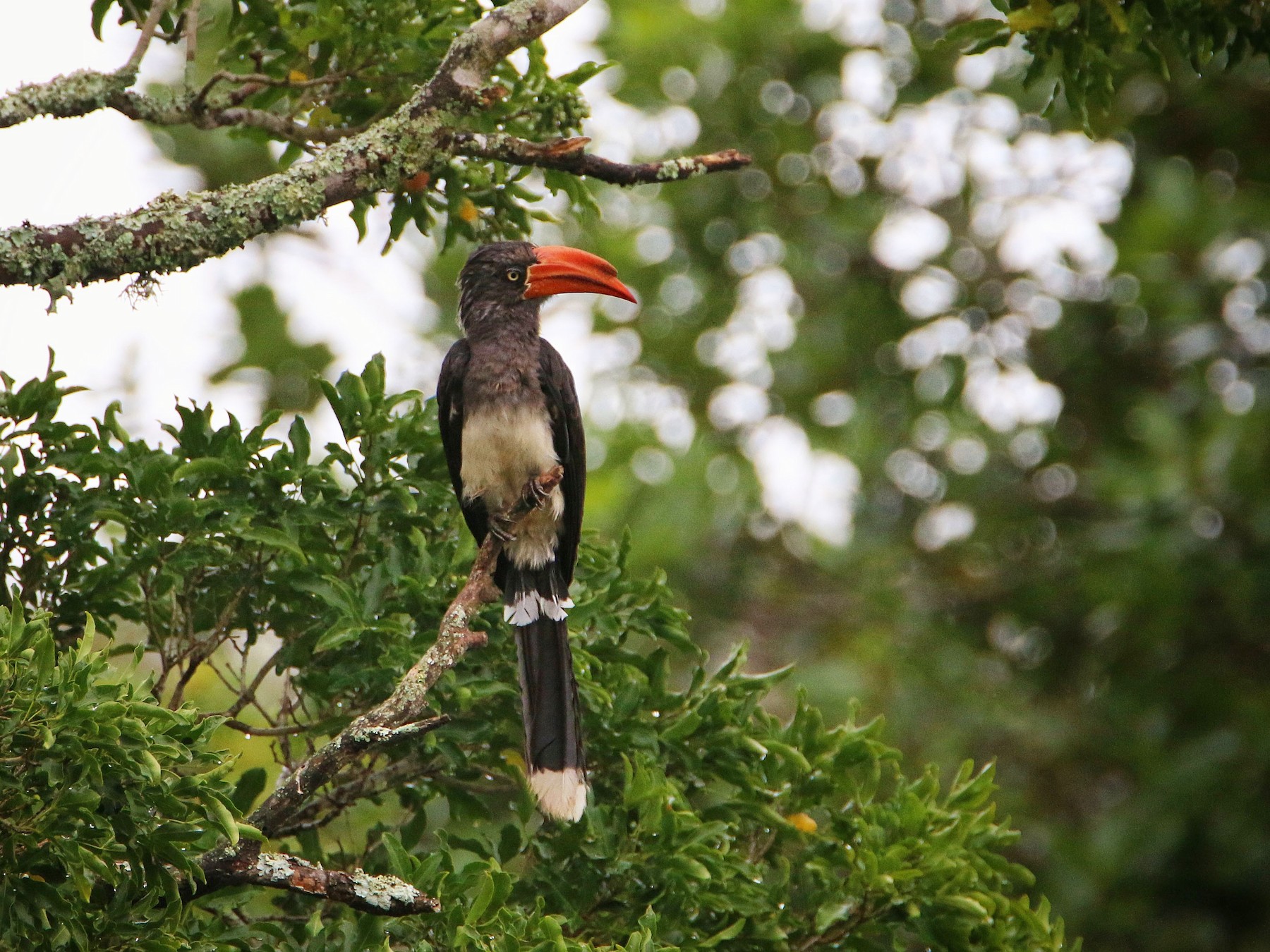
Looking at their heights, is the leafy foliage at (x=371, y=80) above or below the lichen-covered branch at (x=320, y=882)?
above

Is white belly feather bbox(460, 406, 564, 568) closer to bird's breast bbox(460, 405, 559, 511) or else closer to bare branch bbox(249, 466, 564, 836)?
bird's breast bbox(460, 405, 559, 511)

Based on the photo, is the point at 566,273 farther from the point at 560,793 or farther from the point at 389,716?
the point at 389,716

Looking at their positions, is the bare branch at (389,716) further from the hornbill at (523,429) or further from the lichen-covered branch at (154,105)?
the lichen-covered branch at (154,105)

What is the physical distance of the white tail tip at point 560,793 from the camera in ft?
10.7

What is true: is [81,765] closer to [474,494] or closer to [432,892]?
[432,892]

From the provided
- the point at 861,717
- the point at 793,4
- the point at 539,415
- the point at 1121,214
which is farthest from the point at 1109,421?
the point at 539,415

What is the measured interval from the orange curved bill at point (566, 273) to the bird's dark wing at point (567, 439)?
0.19 meters

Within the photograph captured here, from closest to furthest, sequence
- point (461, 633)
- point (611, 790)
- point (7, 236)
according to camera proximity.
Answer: point (7, 236)
point (461, 633)
point (611, 790)

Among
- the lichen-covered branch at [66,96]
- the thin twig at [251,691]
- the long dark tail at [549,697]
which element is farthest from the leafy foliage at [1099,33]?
the thin twig at [251,691]

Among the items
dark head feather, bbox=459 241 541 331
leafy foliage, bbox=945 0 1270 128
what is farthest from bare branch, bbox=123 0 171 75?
leafy foliage, bbox=945 0 1270 128

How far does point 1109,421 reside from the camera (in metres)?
7.78

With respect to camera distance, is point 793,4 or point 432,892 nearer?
point 432,892

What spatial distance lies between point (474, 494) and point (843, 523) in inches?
161

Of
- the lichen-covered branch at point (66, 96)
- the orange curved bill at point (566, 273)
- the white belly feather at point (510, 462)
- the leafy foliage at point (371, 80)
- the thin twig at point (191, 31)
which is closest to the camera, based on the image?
the lichen-covered branch at point (66, 96)
